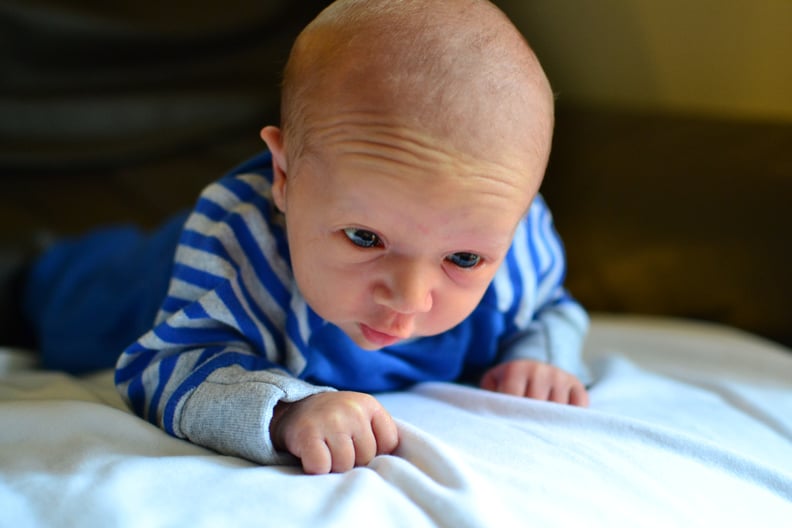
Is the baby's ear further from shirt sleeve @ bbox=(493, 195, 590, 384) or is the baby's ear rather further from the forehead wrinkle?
shirt sleeve @ bbox=(493, 195, 590, 384)

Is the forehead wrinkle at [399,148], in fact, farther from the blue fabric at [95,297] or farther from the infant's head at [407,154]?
the blue fabric at [95,297]

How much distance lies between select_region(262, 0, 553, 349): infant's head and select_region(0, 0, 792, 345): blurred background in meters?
0.55

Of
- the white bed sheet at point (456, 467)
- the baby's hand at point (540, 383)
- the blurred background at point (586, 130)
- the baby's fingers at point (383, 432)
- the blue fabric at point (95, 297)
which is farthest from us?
the blurred background at point (586, 130)

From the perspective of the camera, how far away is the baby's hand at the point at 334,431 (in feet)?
2.34

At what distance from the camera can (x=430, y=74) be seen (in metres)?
0.69

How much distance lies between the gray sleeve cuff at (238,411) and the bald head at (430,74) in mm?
197

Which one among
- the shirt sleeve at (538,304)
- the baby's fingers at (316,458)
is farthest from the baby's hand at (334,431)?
the shirt sleeve at (538,304)

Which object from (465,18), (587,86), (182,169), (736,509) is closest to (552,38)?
(587,86)

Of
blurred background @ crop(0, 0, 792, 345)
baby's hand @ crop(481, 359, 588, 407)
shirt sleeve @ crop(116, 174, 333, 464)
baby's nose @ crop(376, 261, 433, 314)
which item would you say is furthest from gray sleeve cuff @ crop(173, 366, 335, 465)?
blurred background @ crop(0, 0, 792, 345)

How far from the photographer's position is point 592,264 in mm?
1302

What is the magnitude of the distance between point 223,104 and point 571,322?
2.70ft

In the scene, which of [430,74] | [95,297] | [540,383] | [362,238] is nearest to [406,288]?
[362,238]

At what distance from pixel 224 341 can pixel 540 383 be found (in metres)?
0.32

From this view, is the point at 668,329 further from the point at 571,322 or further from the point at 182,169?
the point at 182,169
